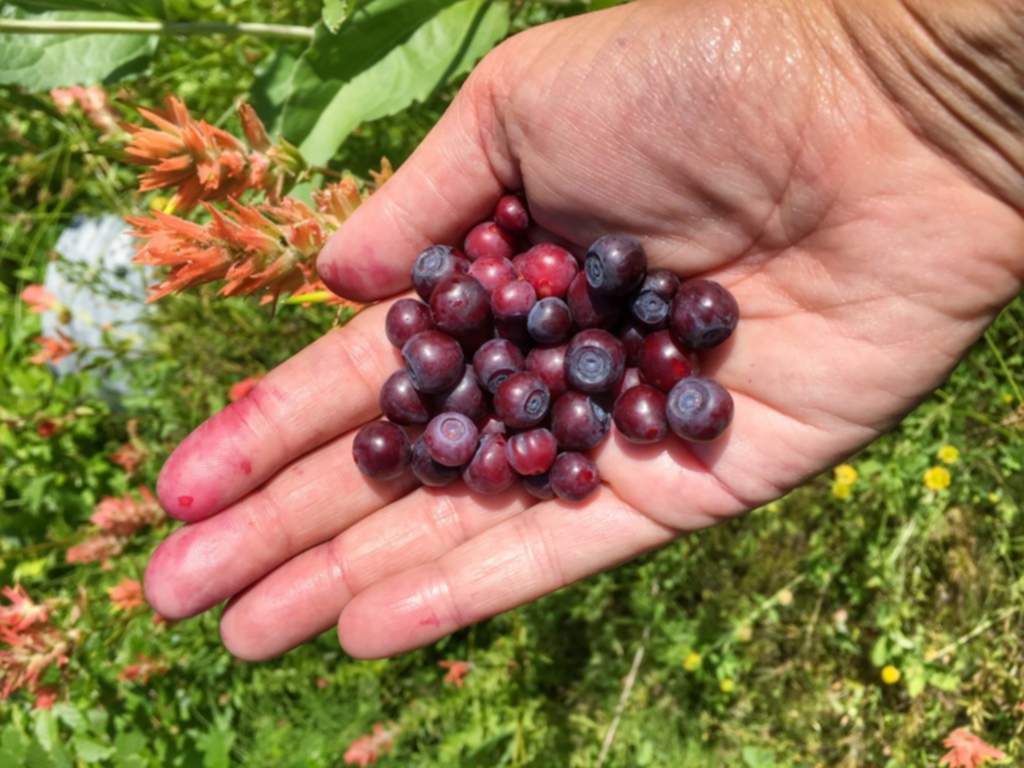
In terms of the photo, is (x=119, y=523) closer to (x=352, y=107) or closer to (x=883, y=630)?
(x=352, y=107)

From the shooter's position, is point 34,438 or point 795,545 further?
point 34,438

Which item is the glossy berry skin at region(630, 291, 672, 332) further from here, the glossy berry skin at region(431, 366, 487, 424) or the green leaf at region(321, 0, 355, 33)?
the green leaf at region(321, 0, 355, 33)

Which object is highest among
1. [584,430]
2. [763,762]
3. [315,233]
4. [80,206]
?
[315,233]

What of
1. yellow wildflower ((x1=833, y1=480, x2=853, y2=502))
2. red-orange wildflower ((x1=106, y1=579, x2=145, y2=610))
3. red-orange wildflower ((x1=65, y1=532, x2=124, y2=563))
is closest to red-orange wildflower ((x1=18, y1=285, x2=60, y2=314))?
red-orange wildflower ((x1=65, y1=532, x2=124, y2=563))

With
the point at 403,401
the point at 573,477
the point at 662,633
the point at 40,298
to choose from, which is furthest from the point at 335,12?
the point at 662,633

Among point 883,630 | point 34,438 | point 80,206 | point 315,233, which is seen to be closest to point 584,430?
point 315,233
